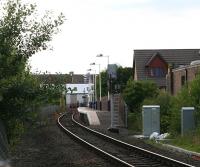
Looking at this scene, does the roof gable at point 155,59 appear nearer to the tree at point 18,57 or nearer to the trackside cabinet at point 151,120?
the trackside cabinet at point 151,120

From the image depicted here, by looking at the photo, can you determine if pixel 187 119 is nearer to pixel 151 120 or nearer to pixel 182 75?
pixel 151 120

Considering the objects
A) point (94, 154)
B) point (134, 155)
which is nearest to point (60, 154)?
point (94, 154)

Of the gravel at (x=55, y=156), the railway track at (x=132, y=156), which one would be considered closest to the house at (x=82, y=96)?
the gravel at (x=55, y=156)

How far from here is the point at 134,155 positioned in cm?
1948

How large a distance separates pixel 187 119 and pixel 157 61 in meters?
56.3

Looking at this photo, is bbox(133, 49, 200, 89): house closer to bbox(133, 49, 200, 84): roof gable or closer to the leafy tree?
bbox(133, 49, 200, 84): roof gable

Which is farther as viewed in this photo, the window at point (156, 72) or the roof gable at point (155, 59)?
the roof gable at point (155, 59)

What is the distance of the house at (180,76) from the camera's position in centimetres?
4628

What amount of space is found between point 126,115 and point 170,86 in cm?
1646

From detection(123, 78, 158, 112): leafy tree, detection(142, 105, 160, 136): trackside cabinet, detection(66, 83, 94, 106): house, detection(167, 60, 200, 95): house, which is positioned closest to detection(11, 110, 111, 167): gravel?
detection(142, 105, 160, 136): trackside cabinet

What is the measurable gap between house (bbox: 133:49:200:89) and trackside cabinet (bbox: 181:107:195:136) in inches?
2089

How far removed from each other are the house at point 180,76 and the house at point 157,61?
74.8 feet

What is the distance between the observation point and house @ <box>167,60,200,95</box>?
46.3m

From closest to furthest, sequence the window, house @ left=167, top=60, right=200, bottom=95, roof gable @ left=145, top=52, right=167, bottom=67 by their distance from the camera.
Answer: house @ left=167, top=60, right=200, bottom=95, the window, roof gable @ left=145, top=52, right=167, bottom=67
